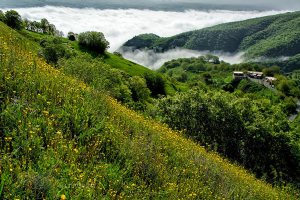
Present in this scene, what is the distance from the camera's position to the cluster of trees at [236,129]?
102 ft

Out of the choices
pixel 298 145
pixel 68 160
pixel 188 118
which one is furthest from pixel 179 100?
pixel 68 160

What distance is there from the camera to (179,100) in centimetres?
3366

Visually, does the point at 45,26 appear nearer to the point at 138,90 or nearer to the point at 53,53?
the point at 138,90

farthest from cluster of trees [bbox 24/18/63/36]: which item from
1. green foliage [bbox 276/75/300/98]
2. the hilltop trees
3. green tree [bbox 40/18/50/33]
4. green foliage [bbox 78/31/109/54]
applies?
green foliage [bbox 276/75/300/98]

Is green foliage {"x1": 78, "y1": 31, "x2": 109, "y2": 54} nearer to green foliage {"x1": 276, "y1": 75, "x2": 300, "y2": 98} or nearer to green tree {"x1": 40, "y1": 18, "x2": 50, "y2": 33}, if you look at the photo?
green tree {"x1": 40, "y1": 18, "x2": 50, "y2": 33}

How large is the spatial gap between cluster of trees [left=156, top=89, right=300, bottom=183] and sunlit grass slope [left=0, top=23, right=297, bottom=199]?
1970cm

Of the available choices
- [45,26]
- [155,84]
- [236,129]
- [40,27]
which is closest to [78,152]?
[236,129]

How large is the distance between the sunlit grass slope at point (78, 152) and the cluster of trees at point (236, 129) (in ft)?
64.6

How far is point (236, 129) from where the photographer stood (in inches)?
1313

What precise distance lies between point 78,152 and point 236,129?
28750 millimetres

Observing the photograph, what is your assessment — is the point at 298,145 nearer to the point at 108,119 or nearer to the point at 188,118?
the point at 188,118

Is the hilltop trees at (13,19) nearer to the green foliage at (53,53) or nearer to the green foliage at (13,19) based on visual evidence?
the green foliage at (13,19)

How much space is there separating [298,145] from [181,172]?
31.4 meters

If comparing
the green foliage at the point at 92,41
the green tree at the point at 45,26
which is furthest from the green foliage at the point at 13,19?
the green tree at the point at 45,26
